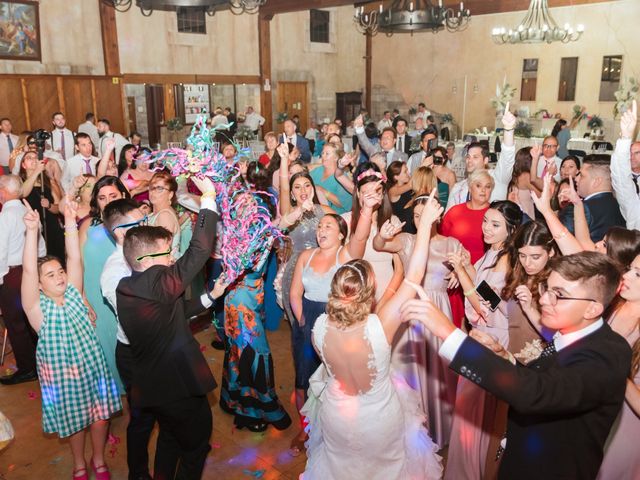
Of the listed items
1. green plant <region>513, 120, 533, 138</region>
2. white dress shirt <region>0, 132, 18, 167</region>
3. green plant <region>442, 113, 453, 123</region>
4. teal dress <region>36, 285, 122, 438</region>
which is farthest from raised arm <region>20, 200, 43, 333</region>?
green plant <region>442, 113, 453, 123</region>

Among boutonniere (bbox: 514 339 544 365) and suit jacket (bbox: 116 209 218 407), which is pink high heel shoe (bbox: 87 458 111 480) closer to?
suit jacket (bbox: 116 209 218 407)

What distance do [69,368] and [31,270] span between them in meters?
0.54

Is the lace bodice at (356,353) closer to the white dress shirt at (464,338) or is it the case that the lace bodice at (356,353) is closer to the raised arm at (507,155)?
the white dress shirt at (464,338)

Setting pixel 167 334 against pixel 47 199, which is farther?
pixel 47 199

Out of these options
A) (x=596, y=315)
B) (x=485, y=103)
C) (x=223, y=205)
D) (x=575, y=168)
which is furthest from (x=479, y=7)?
(x=596, y=315)

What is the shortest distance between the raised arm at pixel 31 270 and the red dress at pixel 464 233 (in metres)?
2.47

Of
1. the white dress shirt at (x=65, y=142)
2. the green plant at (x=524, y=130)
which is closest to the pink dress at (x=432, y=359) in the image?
the white dress shirt at (x=65, y=142)

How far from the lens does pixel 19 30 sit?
1009 centimetres

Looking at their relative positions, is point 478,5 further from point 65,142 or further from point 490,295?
point 490,295

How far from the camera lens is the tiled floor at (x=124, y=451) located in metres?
3.05

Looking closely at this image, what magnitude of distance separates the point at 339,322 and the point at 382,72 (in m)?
15.7

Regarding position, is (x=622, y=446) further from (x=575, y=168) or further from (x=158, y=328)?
(x=575, y=168)

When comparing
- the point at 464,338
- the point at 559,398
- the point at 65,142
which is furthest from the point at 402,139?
the point at 559,398

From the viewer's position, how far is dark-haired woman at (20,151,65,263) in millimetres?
5007
